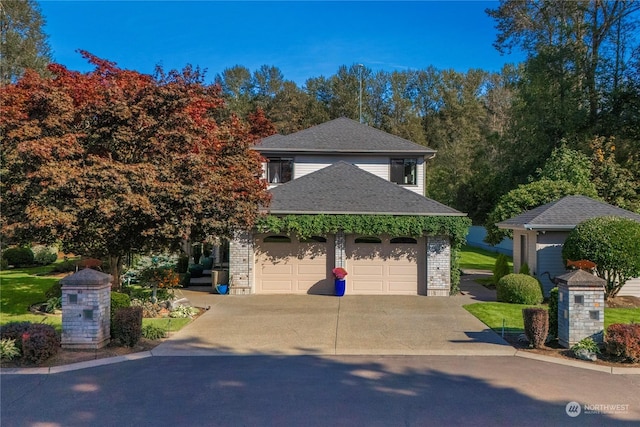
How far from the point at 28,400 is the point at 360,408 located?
4804 millimetres

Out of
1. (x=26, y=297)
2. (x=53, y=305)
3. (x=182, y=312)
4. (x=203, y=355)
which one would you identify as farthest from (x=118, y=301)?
(x=26, y=297)

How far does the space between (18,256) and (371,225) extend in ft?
66.7

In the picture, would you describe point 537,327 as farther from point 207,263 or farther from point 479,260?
point 479,260

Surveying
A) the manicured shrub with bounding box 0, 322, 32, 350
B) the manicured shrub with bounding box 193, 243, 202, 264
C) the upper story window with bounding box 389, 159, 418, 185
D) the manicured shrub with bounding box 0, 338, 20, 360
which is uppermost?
the upper story window with bounding box 389, 159, 418, 185

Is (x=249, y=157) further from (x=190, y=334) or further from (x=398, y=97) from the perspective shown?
(x=398, y=97)

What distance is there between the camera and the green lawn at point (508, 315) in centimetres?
1210

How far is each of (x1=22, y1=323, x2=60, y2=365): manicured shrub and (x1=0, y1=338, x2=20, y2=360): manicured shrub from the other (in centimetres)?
15

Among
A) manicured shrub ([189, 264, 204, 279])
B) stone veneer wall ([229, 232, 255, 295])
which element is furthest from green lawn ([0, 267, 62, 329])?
stone veneer wall ([229, 232, 255, 295])

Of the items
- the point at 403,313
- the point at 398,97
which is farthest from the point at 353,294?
the point at 398,97

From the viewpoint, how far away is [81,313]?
9.34m

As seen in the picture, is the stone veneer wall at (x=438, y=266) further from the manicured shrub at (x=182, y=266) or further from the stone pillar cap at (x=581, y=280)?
the manicured shrub at (x=182, y=266)

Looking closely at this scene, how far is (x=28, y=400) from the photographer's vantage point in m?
6.84

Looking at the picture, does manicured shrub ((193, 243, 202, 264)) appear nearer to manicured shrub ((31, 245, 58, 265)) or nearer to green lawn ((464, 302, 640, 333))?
manicured shrub ((31, 245, 58, 265))

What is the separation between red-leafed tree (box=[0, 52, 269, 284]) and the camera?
1101 centimetres
